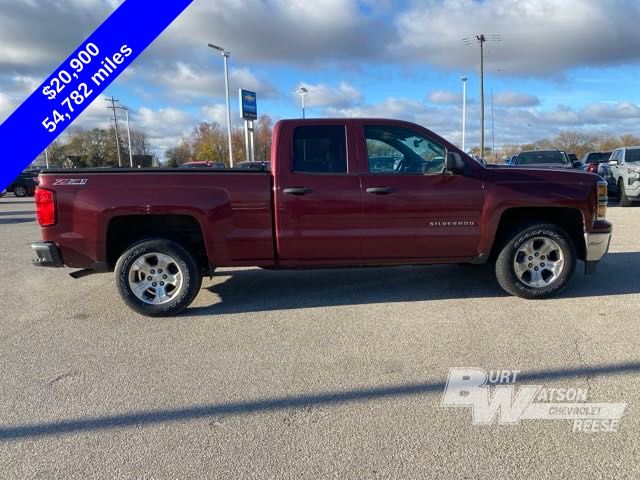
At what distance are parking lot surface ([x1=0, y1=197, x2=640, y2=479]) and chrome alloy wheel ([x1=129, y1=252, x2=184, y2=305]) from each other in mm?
301

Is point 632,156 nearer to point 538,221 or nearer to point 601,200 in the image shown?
point 601,200

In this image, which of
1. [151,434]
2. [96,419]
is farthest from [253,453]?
[96,419]

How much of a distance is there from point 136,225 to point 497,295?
4044mm

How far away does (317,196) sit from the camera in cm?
485

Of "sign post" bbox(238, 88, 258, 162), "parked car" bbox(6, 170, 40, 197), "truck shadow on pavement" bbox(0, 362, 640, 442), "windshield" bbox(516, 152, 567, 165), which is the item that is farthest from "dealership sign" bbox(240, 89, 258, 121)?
"truck shadow on pavement" bbox(0, 362, 640, 442)

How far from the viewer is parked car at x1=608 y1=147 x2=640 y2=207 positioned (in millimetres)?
13047

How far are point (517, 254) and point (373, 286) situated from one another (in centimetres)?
168

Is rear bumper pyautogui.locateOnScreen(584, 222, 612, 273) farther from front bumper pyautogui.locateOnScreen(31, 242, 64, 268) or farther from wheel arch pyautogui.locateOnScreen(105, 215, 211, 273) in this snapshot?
front bumper pyautogui.locateOnScreen(31, 242, 64, 268)

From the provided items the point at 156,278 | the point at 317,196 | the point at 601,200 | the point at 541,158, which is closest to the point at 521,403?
the point at 317,196

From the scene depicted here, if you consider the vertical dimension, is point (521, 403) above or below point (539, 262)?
below

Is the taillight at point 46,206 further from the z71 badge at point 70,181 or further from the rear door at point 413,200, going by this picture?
the rear door at point 413,200

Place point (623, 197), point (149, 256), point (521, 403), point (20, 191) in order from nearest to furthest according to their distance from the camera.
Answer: point (521, 403) → point (149, 256) → point (623, 197) → point (20, 191)

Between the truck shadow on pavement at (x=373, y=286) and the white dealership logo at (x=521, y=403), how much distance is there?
1960 millimetres

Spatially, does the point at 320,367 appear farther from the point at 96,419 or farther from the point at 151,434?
the point at 96,419
